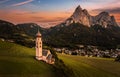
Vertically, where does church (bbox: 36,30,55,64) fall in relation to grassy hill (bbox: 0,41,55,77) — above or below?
above

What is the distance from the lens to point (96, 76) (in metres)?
87.6

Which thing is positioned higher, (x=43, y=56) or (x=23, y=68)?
(x=43, y=56)

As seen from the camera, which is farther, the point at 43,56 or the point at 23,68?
the point at 43,56

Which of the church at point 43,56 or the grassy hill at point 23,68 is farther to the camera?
the church at point 43,56

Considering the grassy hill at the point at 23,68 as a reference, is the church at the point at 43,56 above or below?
above

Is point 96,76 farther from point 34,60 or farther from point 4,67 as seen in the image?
point 4,67

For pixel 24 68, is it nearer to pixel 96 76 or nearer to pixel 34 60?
pixel 34 60

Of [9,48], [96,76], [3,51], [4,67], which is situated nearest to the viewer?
[4,67]

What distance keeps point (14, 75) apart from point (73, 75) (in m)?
19.6

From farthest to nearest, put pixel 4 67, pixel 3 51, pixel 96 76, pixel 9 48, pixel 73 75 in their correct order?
pixel 9 48 → pixel 3 51 → pixel 96 76 → pixel 73 75 → pixel 4 67

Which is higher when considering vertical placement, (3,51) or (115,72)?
(3,51)

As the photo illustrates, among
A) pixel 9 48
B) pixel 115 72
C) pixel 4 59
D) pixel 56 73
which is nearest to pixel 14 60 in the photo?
pixel 4 59

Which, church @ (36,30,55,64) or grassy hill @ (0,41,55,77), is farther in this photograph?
church @ (36,30,55,64)

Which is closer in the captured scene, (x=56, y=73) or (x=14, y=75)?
(x=14, y=75)
